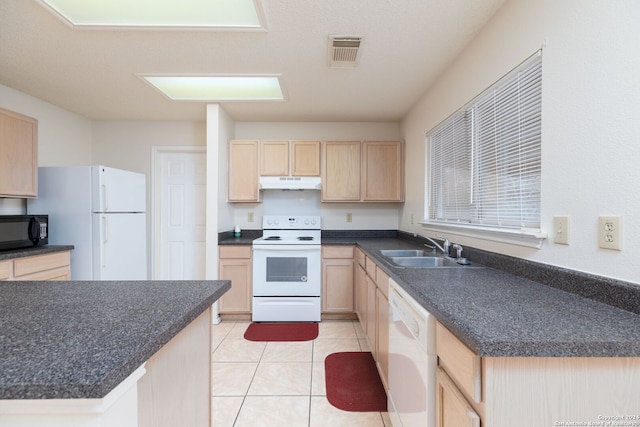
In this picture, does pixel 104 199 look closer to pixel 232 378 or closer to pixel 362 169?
pixel 232 378

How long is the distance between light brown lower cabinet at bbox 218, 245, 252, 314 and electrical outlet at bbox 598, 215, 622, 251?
8.99ft

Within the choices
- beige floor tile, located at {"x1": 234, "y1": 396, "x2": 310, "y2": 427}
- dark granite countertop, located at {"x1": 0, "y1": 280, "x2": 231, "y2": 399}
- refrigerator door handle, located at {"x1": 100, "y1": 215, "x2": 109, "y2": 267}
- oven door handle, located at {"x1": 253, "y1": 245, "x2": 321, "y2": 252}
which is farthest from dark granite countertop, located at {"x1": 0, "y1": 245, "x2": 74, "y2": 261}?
beige floor tile, located at {"x1": 234, "y1": 396, "x2": 310, "y2": 427}

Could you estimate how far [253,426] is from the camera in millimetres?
1601

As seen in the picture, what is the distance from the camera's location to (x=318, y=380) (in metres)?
2.02

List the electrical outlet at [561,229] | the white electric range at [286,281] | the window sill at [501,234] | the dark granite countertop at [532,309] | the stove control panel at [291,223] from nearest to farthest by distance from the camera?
the dark granite countertop at [532,309] < the electrical outlet at [561,229] < the window sill at [501,234] < the white electric range at [286,281] < the stove control panel at [291,223]

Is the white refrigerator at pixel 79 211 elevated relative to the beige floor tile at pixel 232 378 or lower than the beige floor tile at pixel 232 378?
elevated

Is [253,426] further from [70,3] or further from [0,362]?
[70,3]

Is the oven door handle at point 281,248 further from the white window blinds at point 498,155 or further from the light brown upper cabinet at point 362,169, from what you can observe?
the white window blinds at point 498,155

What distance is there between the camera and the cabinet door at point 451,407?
76 cm

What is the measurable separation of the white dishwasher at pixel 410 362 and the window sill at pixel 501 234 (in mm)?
A: 636

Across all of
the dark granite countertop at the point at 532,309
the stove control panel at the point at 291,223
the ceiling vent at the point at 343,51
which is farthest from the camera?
the stove control panel at the point at 291,223

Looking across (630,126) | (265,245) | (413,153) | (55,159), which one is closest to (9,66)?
(55,159)

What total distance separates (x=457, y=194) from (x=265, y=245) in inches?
75.5

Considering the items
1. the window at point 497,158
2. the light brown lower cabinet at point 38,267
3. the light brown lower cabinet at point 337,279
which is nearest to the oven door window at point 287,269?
the light brown lower cabinet at point 337,279
